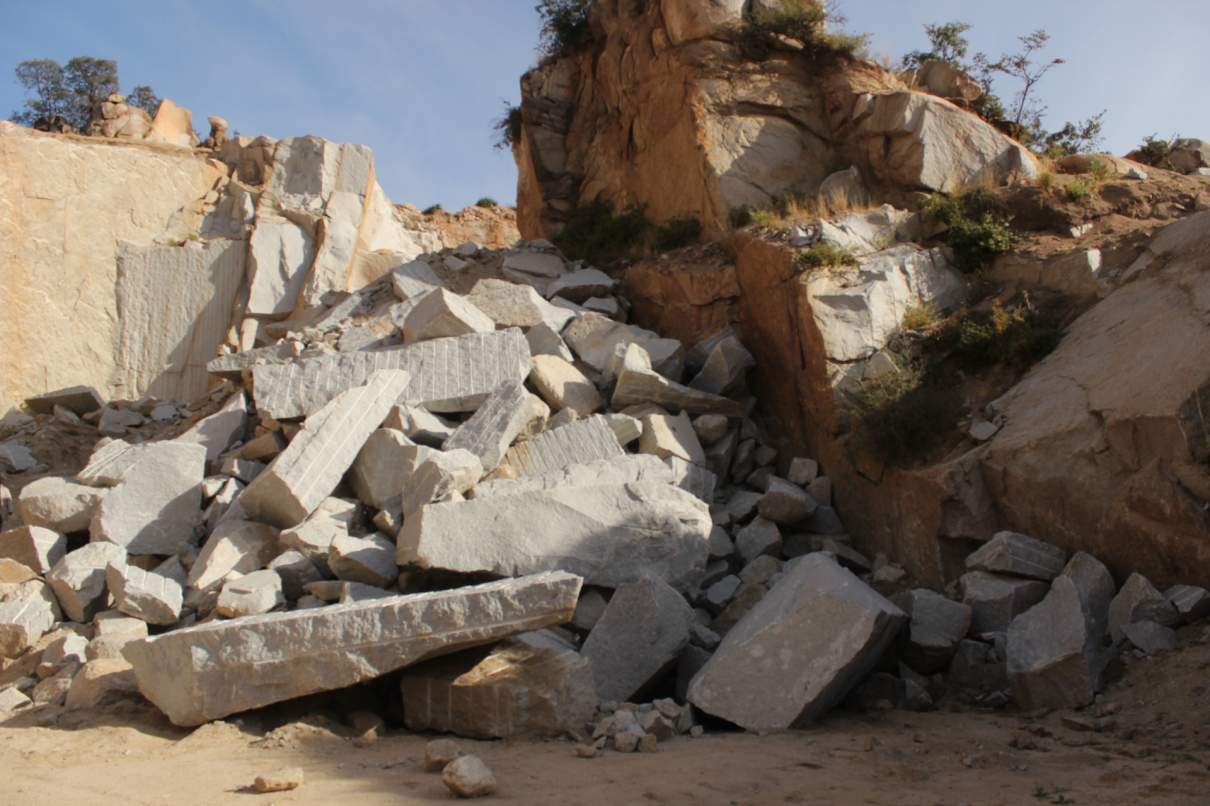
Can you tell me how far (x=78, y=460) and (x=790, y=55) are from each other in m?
9.35

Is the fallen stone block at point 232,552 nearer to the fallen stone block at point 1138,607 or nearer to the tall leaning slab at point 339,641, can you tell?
the tall leaning slab at point 339,641

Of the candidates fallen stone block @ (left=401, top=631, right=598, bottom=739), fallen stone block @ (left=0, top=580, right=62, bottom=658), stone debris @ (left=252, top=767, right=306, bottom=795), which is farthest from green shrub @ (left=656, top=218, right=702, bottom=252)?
stone debris @ (left=252, top=767, right=306, bottom=795)

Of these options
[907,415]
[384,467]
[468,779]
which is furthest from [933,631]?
[384,467]

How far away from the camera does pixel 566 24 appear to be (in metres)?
13.6

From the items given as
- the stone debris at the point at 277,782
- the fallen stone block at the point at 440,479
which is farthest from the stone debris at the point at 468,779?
the fallen stone block at the point at 440,479

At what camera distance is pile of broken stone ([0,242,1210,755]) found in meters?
4.90

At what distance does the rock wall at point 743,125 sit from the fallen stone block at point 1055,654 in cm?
519

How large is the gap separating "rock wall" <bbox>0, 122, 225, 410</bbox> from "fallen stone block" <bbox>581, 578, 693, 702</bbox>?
10566mm

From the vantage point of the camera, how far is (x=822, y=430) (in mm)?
7898

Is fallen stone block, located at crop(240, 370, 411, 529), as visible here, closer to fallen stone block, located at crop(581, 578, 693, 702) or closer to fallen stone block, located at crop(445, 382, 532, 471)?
fallen stone block, located at crop(445, 382, 532, 471)

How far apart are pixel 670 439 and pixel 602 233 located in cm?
505

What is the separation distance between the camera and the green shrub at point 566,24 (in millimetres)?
13508

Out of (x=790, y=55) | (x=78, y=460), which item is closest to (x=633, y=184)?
(x=790, y=55)

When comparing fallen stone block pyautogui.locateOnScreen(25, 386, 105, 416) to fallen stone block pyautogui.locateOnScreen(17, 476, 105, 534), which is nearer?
fallen stone block pyautogui.locateOnScreen(17, 476, 105, 534)
